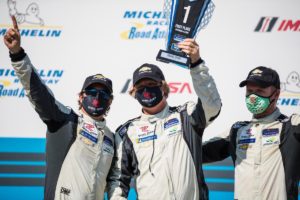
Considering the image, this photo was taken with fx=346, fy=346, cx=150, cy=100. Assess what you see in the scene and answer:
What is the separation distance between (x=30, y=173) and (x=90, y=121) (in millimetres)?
1328

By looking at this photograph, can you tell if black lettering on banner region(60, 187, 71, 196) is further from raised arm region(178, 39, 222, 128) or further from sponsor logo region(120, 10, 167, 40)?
sponsor logo region(120, 10, 167, 40)

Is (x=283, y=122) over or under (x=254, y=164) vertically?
over

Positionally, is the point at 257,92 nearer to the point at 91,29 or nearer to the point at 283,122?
the point at 283,122

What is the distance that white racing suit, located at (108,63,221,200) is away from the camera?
2035 mm

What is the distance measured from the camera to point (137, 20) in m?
3.32

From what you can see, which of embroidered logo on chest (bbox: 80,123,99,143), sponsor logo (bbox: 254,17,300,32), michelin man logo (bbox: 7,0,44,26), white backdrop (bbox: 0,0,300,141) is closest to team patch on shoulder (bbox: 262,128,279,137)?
white backdrop (bbox: 0,0,300,141)

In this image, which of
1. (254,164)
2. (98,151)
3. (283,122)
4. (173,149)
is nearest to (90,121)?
(98,151)

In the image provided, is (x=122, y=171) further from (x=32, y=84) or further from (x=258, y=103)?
(x=258, y=103)

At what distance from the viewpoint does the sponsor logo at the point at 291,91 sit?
320 centimetres

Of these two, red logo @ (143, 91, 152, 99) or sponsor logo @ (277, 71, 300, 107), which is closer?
red logo @ (143, 91, 152, 99)

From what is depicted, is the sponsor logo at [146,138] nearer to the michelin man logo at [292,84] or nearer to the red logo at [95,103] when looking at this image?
the red logo at [95,103]

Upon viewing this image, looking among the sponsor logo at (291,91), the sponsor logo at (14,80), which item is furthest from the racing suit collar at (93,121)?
the sponsor logo at (291,91)

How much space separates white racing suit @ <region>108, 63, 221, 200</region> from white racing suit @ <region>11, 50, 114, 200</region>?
128 millimetres

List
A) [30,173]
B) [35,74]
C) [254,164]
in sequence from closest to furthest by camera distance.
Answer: [35,74] < [254,164] < [30,173]
